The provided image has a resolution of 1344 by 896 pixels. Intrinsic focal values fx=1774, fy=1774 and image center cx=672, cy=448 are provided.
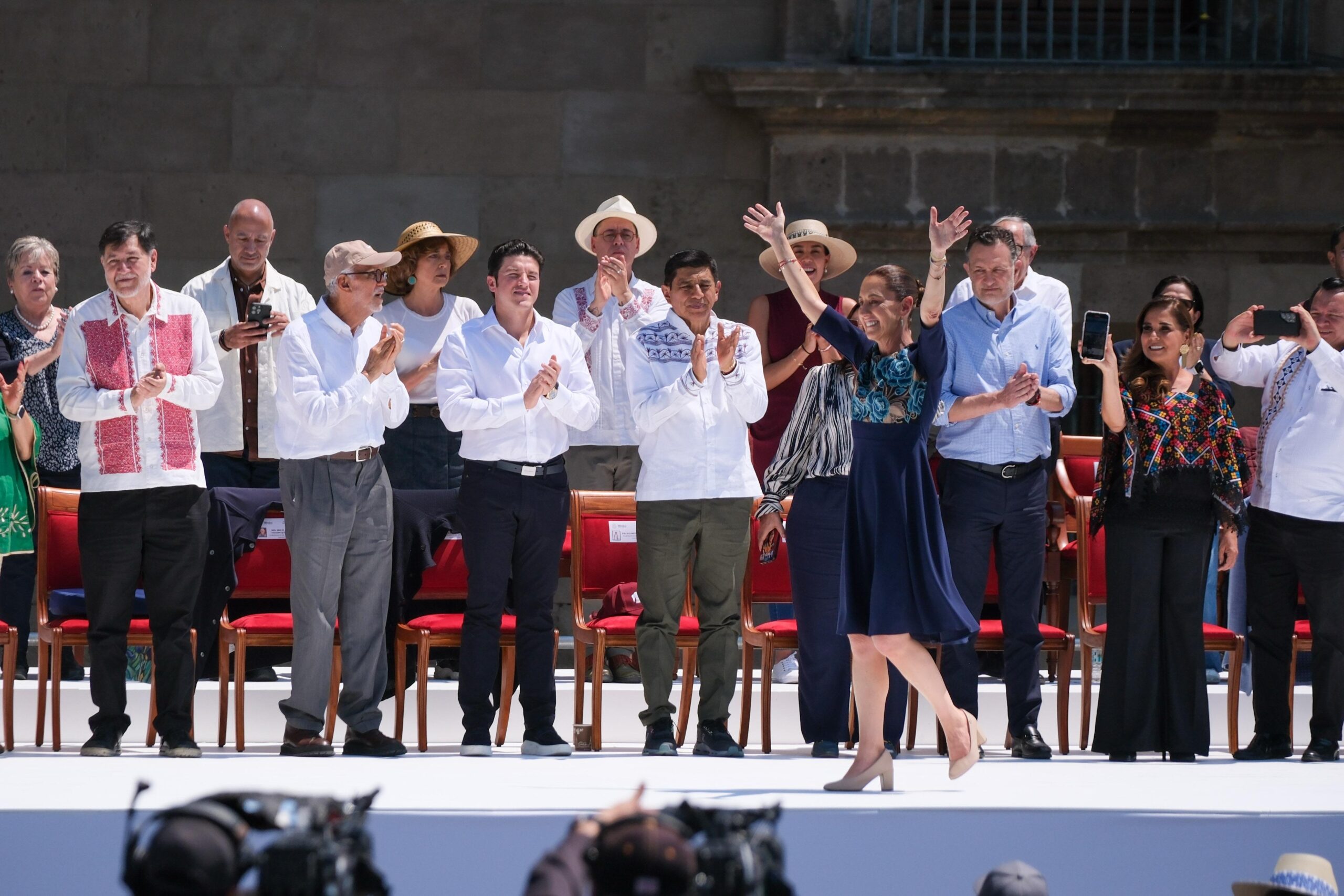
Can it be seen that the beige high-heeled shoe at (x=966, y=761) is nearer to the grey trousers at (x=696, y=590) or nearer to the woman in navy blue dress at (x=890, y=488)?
the woman in navy blue dress at (x=890, y=488)

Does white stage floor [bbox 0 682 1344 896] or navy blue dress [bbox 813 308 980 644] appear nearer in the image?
white stage floor [bbox 0 682 1344 896]

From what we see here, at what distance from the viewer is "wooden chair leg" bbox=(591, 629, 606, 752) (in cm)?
611

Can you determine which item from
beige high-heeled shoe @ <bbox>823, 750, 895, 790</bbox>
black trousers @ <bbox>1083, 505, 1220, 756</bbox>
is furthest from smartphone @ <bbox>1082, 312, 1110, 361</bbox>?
beige high-heeled shoe @ <bbox>823, 750, 895, 790</bbox>

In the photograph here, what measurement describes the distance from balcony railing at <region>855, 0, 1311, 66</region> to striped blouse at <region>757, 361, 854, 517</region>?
3.32m

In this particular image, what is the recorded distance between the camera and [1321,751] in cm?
581

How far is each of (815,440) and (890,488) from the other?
1.01 m

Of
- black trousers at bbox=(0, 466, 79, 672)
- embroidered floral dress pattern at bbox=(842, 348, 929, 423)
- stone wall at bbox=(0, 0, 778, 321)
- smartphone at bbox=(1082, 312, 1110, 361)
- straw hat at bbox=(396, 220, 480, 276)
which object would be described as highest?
stone wall at bbox=(0, 0, 778, 321)

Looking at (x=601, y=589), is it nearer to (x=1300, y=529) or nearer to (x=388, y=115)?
(x=1300, y=529)

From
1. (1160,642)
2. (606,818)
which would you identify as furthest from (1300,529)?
(606,818)

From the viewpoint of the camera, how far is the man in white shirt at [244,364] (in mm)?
6707

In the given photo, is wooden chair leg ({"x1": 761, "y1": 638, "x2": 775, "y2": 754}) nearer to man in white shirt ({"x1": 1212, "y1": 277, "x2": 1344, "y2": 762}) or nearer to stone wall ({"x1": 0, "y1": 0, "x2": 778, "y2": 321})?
man in white shirt ({"x1": 1212, "y1": 277, "x2": 1344, "y2": 762})

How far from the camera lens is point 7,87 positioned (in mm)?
8891

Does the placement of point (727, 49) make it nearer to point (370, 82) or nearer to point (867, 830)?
point (370, 82)

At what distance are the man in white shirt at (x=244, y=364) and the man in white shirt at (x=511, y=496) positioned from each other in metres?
1.05
